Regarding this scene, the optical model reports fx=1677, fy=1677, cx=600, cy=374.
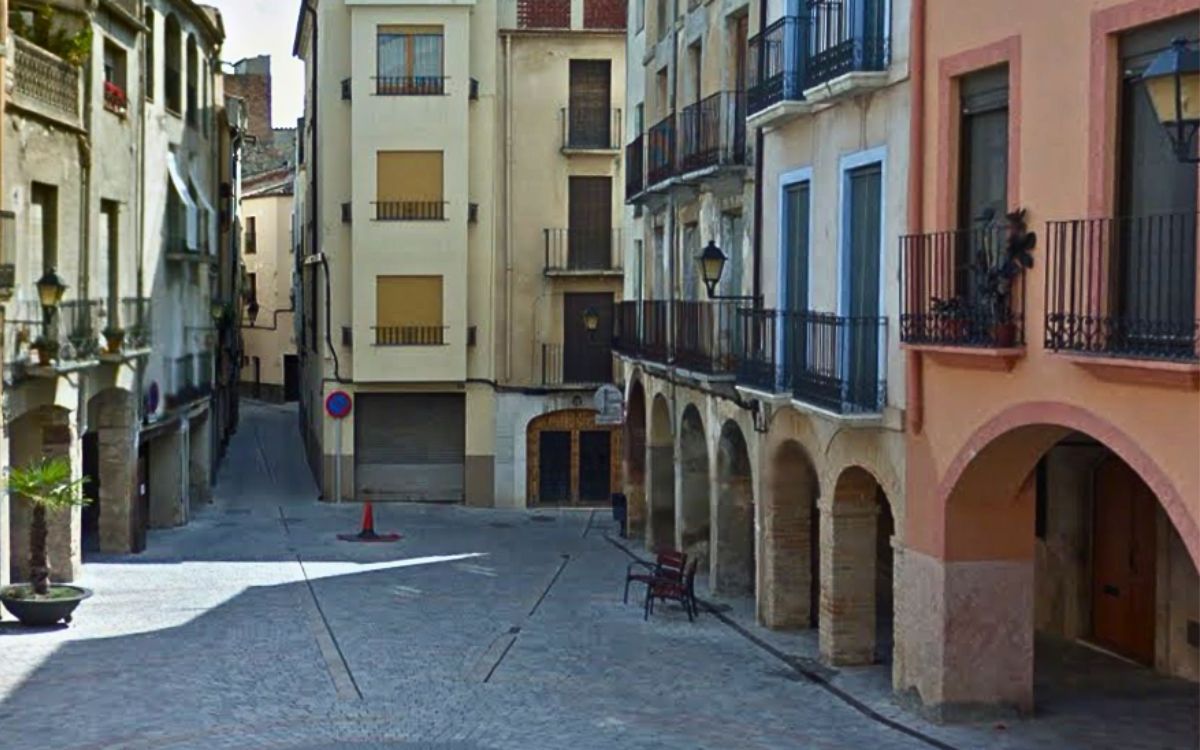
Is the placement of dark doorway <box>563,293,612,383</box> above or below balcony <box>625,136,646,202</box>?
below

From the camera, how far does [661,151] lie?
91.9 feet

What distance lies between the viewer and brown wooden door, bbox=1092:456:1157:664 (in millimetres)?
20359

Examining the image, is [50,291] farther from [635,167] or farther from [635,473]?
[635,473]

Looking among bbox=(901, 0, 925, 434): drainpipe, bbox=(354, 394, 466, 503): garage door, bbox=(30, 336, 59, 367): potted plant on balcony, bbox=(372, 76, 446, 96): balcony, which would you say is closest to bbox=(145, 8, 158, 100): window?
bbox=(372, 76, 446, 96): balcony

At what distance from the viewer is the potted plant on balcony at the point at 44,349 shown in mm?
23344

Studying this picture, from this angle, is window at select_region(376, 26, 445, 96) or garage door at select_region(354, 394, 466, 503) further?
garage door at select_region(354, 394, 466, 503)

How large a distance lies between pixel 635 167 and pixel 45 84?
10918mm

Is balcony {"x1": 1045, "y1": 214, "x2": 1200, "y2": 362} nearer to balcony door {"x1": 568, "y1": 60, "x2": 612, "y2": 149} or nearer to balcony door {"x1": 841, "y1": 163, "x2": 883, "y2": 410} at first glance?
balcony door {"x1": 841, "y1": 163, "x2": 883, "y2": 410}

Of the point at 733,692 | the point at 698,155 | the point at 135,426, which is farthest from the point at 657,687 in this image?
the point at 135,426

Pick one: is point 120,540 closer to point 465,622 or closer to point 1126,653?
point 465,622

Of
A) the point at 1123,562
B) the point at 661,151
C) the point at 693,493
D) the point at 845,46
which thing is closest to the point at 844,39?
the point at 845,46

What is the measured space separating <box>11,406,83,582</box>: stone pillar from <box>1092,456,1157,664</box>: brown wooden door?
14915 millimetres

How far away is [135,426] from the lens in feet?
96.0

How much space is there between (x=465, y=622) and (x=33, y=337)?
7.34 meters
